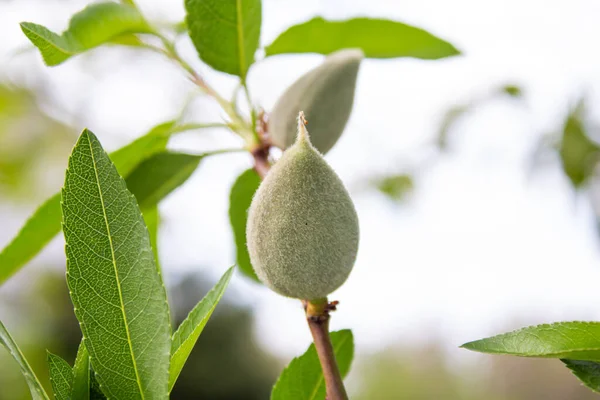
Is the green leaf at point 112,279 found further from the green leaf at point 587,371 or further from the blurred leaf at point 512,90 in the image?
the blurred leaf at point 512,90

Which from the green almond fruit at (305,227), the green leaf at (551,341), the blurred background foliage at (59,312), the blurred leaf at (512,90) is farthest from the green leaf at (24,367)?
the blurred background foliage at (59,312)

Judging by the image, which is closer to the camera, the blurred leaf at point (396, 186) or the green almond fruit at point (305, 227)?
the green almond fruit at point (305, 227)

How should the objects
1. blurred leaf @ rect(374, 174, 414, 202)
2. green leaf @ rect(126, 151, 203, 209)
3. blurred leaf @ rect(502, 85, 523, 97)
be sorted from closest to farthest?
green leaf @ rect(126, 151, 203, 209) → blurred leaf @ rect(502, 85, 523, 97) → blurred leaf @ rect(374, 174, 414, 202)

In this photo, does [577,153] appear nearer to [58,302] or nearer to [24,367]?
[24,367]

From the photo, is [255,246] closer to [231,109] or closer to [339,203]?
[339,203]

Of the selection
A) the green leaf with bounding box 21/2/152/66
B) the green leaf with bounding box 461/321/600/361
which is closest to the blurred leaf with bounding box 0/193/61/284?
the green leaf with bounding box 21/2/152/66

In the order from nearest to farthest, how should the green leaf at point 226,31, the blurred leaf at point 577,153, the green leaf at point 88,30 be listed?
1. the green leaf at point 88,30
2. the green leaf at point 226,31
3. the blurred leaf at point 577,153

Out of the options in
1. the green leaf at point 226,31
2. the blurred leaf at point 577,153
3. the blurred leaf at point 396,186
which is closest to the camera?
the green leaf at point 226,31

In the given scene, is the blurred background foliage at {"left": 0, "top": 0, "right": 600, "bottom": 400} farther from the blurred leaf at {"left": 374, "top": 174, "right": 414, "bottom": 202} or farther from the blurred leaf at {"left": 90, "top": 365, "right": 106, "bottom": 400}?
the blurred leaf at {"left": 90, "top": 365, "right": 106, "bottom": 400}
